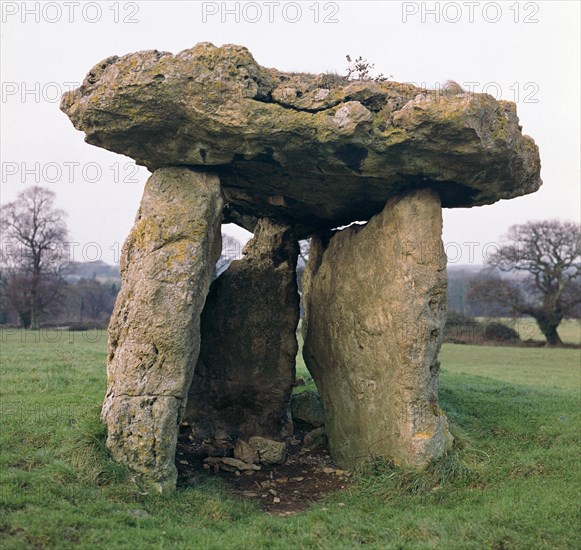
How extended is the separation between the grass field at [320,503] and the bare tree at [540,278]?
35798 millimetres

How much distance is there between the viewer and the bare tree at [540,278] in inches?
1789

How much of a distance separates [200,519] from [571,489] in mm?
4857

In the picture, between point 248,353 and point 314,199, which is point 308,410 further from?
point 314,199

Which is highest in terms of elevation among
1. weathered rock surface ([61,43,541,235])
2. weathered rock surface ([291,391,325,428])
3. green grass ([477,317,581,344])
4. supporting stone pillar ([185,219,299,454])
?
weathered rock surface ([61,43,541,235])

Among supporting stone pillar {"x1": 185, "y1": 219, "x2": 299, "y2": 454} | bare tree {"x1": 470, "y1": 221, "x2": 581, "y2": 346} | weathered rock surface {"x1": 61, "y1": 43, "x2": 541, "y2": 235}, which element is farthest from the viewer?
bare tree {"x1": 470, "y1": 221, "x2": 581, "y2": 346}

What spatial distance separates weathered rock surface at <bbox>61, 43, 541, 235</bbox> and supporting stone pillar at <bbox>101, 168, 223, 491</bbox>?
66 centimetres

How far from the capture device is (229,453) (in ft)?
37.8

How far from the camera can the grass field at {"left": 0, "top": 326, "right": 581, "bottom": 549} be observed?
7125 mm

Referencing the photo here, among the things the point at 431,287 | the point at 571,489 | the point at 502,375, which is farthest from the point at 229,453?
the point at 502,375

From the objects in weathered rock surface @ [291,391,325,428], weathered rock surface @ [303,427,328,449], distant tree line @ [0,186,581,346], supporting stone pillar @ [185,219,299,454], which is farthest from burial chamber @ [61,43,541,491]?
distant tree line @ [0,186,581,346]

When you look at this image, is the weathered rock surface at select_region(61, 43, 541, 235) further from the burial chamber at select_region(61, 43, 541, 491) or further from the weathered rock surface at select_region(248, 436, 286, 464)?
the weathered rock surface at select_region(248, 436, 286, 464)

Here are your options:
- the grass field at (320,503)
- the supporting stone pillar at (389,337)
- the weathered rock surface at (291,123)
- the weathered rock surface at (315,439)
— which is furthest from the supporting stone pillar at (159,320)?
the weathered rock surface at (315,439)

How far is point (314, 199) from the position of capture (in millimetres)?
11453

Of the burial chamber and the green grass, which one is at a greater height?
the burial chamber
